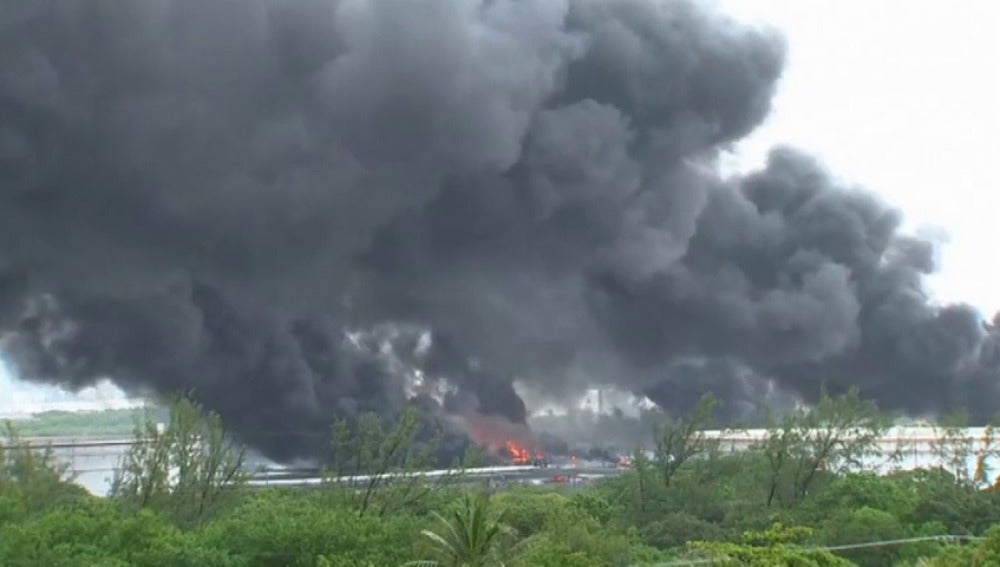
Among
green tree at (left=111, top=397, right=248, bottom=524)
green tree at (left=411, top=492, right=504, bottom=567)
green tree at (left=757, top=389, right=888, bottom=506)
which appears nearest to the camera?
green tree at (left=411, top=492, right=504, bottom=567)

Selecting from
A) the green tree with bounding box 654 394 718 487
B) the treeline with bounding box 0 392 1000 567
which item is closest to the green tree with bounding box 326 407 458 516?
the treeline with bounding box 0 392 1000 567

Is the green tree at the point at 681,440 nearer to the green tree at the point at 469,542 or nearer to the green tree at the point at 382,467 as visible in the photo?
the green tree at the point at 382,467

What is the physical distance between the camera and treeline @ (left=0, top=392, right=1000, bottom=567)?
36594 millimetres

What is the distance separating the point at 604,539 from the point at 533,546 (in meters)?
7.17

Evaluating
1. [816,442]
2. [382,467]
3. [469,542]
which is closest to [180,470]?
[382,467]

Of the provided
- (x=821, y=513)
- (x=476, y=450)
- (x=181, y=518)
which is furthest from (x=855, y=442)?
(x=181, y=518)

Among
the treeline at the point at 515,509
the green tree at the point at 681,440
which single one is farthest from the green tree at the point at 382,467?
the green tree at the point at 681,440

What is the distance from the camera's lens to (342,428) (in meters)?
63.5

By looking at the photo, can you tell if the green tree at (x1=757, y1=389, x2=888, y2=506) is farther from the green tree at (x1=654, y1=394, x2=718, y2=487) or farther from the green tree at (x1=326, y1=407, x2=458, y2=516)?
the green tree at (x1=326, y1=407, x2=458, y2=516)

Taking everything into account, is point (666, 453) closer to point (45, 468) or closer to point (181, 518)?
point (181, 518)

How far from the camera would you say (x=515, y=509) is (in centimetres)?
5731

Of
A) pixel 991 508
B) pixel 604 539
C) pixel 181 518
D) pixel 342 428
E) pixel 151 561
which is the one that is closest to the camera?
pixel 151 561

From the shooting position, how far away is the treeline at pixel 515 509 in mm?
36594

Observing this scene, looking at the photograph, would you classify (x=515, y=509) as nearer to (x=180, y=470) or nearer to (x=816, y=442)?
(x=180, y=470)
